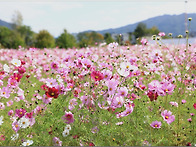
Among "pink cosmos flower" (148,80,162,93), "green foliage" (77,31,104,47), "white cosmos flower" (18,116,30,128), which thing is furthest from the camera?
"green foliage" (77,31,104,47)

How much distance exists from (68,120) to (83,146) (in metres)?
0.30

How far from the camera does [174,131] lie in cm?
242

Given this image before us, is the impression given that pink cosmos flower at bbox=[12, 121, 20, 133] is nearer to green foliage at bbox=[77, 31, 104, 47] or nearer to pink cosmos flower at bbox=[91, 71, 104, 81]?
pink cosmos flower at bbox=[91, 71, 104, 81]

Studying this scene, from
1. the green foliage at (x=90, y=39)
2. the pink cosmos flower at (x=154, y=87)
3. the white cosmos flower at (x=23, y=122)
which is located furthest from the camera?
the green foliage at (x=90, y=39)

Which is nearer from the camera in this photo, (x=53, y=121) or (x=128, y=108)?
(x=128, y=108)

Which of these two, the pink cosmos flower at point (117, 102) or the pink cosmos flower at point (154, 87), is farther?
the pink cosmos flower at point (154, 87)

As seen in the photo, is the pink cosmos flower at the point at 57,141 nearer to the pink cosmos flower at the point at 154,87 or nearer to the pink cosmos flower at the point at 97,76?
the pink cosmos flower at the point at 97,76

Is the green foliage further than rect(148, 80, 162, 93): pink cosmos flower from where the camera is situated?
Yes

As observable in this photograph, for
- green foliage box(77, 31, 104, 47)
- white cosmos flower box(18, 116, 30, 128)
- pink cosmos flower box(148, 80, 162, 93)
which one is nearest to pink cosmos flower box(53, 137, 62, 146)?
white cosmos flower box(18, 116, 30, 128)

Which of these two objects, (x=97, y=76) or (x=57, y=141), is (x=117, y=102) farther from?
(x=57, y=141)

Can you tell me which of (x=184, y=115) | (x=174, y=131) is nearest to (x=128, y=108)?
(x=174, y=131)

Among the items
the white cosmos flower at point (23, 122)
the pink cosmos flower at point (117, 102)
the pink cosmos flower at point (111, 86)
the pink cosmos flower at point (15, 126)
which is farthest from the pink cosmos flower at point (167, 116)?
the pink cosmos flower at point (15, 126)

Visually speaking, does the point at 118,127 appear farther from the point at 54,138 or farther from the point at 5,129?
the point at 5,129

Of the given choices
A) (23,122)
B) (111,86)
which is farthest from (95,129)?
(23,122)
